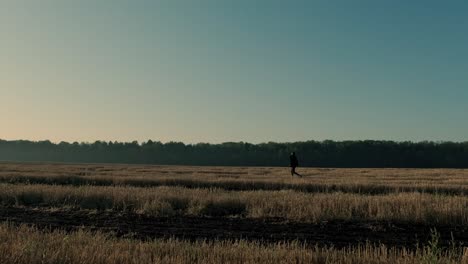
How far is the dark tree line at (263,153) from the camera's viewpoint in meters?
120

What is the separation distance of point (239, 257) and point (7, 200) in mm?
14545

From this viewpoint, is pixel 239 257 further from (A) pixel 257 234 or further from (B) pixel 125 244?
(A) pixel 257 234

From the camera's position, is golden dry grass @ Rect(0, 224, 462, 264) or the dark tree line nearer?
golden dry grass @ Rect(0, 224, 462, 264)

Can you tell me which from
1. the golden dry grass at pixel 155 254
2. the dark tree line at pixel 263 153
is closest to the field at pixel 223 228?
the golden dry grass at pixel 155 254

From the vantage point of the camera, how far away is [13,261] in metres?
7.16

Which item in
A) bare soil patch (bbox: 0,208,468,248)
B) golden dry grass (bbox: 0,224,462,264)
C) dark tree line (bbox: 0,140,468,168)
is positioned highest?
dark tree line (bbox: 0,140,468,168)

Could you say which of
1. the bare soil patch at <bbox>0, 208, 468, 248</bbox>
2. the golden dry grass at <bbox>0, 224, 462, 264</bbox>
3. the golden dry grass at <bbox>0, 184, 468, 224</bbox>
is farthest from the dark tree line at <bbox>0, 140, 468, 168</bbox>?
the golden dry grass at <bbox>0, 224, 462, 264</bbox>

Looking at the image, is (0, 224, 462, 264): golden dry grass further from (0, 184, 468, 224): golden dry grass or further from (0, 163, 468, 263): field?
(0, 184, 468, 224): golden dry grass

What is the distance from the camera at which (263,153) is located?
13925cm

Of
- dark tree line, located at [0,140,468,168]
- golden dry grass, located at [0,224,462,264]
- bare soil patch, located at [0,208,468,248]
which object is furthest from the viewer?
dark tree line, located at [0,140,468,168]

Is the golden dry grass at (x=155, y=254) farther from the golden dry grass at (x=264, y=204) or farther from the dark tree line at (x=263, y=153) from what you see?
the dark tree line at (x=263, y=153)

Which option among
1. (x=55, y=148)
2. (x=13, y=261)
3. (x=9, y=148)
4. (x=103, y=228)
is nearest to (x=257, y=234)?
(x=103, y=228)

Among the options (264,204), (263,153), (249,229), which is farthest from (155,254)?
(263,153)

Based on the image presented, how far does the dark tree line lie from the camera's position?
119562 mm
